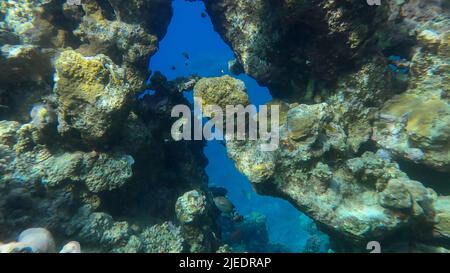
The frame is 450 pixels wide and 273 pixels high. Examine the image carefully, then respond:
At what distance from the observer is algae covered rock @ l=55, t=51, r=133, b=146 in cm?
516

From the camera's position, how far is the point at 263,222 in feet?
51.8

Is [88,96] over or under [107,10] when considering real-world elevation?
under

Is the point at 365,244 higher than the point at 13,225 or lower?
lower

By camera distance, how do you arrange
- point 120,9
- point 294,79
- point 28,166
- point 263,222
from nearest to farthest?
1. point 28,166
2. point 294,79
3. point 120,9
4. point 263,222

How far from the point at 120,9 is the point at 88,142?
12.2 feet

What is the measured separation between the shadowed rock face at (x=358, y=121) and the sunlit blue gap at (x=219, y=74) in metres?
4.13

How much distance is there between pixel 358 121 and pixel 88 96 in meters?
5.10

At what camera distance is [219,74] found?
38.1m

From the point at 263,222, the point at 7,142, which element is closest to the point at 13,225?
the point at 7,142

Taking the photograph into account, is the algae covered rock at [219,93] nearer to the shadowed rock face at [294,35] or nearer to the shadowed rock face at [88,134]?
the shadowed rock face at [88,134]

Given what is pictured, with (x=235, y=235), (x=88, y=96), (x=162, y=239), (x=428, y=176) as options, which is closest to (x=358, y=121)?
(x=428, y=176)

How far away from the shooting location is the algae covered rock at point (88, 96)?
516cm

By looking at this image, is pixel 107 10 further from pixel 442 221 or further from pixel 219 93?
pixel 442 221

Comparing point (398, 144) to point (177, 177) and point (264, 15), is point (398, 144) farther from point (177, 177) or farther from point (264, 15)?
point (177, 177)
